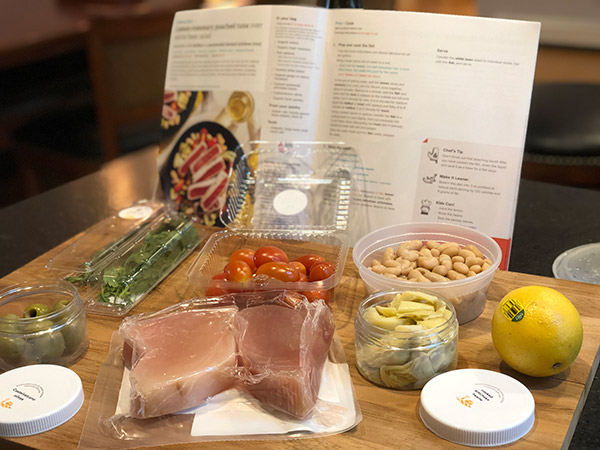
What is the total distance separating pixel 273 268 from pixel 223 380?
0.28 m

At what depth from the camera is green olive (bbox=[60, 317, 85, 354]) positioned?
44.7 inches

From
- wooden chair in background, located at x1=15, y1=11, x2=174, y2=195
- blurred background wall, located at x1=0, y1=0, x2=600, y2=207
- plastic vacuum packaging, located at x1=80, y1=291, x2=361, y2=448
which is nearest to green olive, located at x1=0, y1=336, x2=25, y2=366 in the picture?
plastic vacuum packaging, located at x1=80, y1=291, x2=361, y2=448

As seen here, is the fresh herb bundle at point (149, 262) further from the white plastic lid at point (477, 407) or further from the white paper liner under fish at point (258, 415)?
the white plastic lid at point (477, 407)

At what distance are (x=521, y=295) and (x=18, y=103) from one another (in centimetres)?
303

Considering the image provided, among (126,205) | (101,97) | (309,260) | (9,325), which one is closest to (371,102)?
(309,260)

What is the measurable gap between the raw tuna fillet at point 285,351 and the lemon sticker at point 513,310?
10.7 inches

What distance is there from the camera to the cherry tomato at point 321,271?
4.23ft

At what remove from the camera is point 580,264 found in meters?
1.42

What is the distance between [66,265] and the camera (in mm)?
1417

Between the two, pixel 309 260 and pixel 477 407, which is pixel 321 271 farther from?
pixel 477 407

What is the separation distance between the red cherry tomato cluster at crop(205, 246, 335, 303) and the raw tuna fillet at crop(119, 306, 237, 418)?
122 mm

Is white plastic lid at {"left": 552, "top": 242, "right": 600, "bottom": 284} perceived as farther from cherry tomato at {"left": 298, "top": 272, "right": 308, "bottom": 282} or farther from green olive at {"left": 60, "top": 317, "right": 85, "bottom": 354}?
green olive at {"left": 60, "top": 317, "right": 85, "bottom": 354}

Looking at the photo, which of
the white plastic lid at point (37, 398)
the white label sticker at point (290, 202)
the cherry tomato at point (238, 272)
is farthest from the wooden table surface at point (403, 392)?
the white label sticker at point (290, 202)

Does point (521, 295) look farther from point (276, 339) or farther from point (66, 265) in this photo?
point (66, 265)
